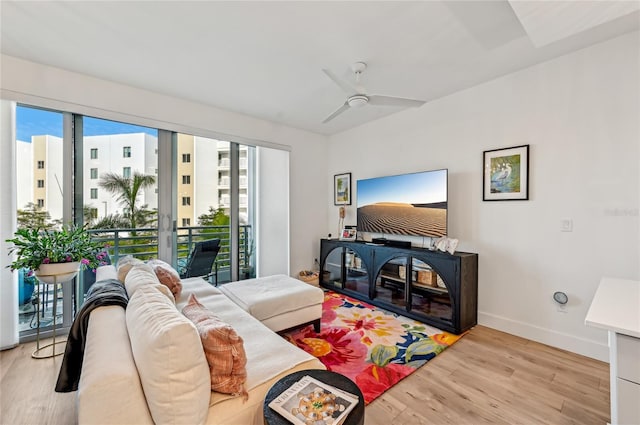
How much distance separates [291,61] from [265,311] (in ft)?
7.38

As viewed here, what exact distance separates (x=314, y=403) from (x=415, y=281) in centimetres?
229

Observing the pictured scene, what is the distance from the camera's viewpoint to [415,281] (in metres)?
3.07

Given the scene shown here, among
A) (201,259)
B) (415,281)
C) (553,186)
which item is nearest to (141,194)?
(201,259)

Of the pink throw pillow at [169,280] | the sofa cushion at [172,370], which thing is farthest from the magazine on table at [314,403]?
the pink throw pillow at [169,280]

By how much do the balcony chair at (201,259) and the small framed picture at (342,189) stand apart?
6.88ft

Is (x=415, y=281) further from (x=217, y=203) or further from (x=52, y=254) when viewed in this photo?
(x=52, y=254)

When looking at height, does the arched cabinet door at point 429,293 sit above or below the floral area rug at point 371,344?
above

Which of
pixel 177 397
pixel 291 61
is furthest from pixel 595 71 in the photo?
pixel 177 397

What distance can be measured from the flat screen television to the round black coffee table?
2239 millimetres

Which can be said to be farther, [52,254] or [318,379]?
[52,254]

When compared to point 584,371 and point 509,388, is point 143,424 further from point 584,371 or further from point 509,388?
point 584,371

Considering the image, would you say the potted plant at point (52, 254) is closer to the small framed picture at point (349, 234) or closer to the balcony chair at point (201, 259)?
the balcony chair at point (201, 259)

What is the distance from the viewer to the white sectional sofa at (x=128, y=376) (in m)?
0.88

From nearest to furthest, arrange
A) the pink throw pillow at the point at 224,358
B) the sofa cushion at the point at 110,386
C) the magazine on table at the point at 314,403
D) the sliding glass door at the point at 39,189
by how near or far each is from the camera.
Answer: the sofa cushion at the point at 110,386 → the magazine on table at the point at 314,403 → the pink throw pillow at the point at 224,358 → the sliding glass door at the point at 39,189
